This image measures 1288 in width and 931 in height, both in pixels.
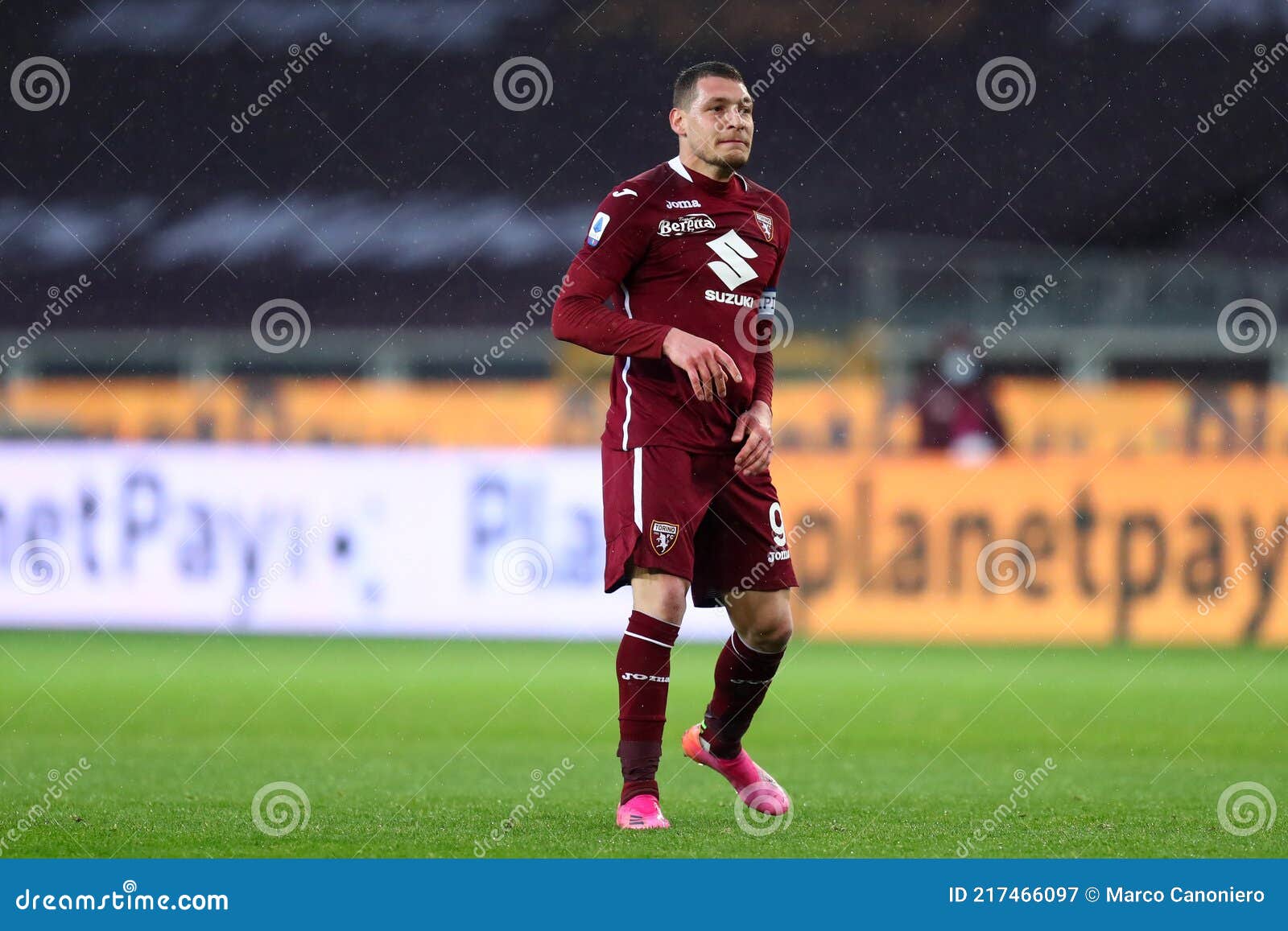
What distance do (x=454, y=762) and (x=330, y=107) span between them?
61.7 feet

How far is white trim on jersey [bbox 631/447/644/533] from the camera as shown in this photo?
4.01 meters

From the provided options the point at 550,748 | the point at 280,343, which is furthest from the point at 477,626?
the point at 280,343

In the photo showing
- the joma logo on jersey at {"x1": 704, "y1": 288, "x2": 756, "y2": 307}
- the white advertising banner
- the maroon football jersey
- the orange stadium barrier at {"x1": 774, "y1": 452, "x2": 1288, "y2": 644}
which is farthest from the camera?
the white advertising banner

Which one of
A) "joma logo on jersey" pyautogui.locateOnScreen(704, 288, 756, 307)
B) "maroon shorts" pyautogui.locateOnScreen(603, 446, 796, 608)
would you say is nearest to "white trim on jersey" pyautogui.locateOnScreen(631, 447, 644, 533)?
"maroon shorts" pyautogui.locateOnScreen(603, 446, 796, 608)

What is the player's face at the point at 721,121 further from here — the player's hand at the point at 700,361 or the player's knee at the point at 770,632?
the player's knee at the point at 770,632

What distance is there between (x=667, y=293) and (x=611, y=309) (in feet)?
0.57

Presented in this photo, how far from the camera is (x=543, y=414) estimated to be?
36.3ft

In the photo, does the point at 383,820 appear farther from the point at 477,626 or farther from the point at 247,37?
the point at 247,37

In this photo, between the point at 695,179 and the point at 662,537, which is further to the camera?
the point at 695,179

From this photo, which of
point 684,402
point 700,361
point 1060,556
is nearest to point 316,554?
point 1060,556

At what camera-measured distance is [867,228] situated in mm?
22609

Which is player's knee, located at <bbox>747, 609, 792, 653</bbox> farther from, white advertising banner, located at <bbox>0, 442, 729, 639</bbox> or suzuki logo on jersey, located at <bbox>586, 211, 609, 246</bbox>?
white advertising banner, located at <bbox>0, 442, 729, 639</bbox>

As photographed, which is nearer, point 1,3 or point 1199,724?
point 1199,724

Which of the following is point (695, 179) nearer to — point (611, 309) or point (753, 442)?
point (611, 309)
